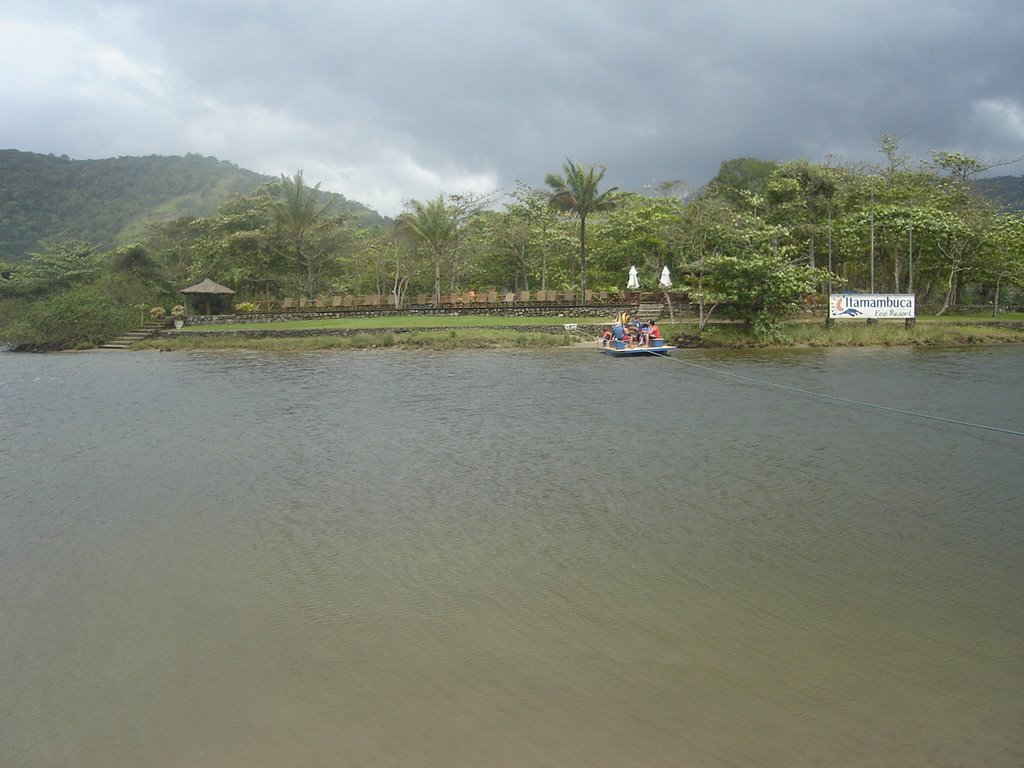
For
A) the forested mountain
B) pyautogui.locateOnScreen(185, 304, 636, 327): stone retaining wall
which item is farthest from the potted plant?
the forested mountain

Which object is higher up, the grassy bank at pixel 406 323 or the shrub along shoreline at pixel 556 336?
the grassy bank at pixel 406 323

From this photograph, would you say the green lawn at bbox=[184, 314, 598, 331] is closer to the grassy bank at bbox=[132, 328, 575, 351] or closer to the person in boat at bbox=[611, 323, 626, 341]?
the grassy bank at bbox=[132, 328, 575, 351]

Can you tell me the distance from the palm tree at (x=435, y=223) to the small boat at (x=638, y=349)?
16.5 m

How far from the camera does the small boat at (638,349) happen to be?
2620cm

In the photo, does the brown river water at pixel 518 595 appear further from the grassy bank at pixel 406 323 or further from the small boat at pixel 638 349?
the grassy bank at pixel 406 323

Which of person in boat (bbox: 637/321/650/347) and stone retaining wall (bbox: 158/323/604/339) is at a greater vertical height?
stone retaining wall (bbox: 158/323/604/339)

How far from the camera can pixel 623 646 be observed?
511 centimetres

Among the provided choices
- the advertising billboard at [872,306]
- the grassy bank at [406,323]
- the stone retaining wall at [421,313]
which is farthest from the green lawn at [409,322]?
the advertising billboard at [872,306]

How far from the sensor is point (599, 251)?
44.1m

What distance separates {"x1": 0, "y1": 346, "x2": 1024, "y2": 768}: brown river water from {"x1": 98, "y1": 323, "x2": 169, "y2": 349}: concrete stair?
964 inches

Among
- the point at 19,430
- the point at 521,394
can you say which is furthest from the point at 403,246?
the point at 19,430

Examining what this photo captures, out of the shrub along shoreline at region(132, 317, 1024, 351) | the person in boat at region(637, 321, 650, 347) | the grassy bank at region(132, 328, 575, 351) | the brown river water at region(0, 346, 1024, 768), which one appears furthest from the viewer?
the grassy bank at region(132, 328, 575, 351)

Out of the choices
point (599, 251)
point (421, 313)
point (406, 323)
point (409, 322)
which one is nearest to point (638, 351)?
point (406, 323)

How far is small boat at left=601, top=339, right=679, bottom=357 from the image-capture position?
26203 mm
